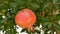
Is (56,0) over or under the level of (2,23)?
over

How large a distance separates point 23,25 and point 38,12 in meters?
0.18

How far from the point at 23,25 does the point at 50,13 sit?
22 cm

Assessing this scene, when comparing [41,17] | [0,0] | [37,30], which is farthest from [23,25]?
[37,30]

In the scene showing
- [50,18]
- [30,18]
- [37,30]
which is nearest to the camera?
[30,18]

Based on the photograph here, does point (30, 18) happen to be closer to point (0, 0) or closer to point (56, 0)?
point (56, 0)

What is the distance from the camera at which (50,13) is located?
869mm

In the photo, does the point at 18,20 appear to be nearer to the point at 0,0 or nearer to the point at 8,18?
the point at 8,18

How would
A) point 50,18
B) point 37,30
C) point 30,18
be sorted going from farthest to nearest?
1. point 37,30
2. point 50,18
3. point 30,18

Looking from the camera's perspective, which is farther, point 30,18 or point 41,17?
point 41,17

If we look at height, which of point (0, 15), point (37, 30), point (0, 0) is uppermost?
point (0, 0)

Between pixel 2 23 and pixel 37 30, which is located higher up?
pixel 2 23

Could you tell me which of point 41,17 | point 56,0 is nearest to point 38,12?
point 41,17

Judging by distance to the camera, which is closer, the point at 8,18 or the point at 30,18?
the point at 30,18

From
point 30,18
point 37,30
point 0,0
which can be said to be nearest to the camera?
point 30,18
